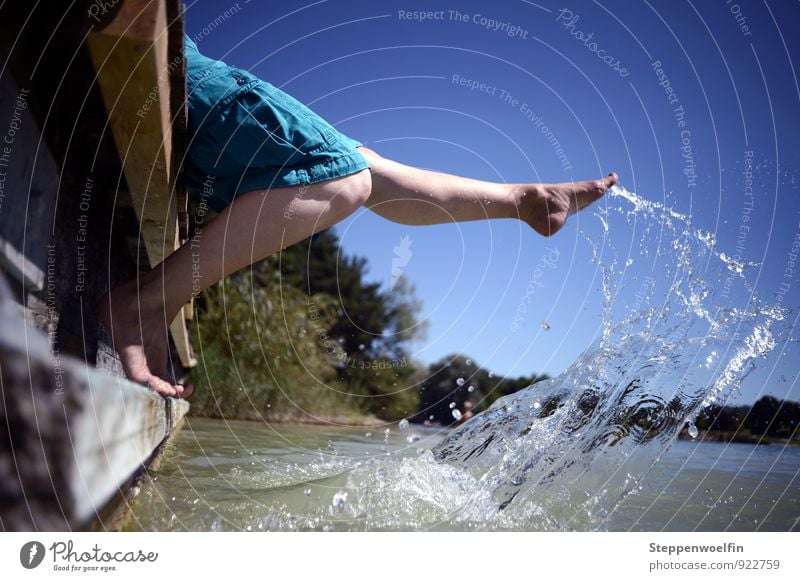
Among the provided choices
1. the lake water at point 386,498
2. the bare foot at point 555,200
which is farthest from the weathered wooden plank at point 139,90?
the bare foot at point 555,200

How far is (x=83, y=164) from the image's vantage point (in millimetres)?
792

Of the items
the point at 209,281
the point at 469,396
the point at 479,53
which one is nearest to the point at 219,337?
the point at 469,396

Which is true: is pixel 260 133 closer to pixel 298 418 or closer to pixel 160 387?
pixel 160 387

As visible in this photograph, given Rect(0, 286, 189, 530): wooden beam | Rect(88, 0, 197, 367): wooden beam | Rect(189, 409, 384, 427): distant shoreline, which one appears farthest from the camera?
Rect(189, 409, 384, 427): distant shoreline

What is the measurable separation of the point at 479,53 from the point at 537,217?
0.44 m

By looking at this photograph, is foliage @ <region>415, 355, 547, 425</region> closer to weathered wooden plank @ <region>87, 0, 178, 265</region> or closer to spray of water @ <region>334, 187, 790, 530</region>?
spray of water @ <region>334, 187, 790, 530</region>

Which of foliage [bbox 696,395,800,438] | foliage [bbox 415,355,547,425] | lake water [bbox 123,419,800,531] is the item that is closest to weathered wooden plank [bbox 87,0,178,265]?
lake water [bbox 123,419,800,531]

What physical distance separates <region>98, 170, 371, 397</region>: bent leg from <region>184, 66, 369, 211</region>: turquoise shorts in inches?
1.1

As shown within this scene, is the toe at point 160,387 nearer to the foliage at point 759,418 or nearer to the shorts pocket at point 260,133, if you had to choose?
the shorts pocket at point 260,133

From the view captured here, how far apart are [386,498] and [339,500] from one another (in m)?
0.08

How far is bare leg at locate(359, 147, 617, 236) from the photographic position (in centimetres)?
102

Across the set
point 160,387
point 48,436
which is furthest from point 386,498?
point 48,436

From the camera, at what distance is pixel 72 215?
77 centimetres
